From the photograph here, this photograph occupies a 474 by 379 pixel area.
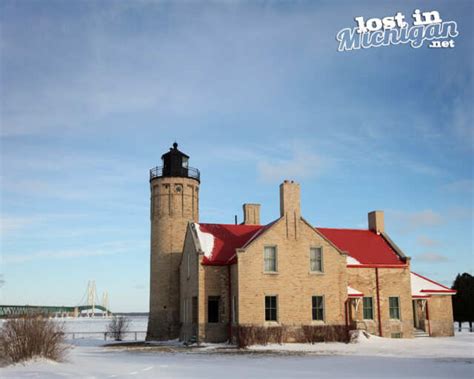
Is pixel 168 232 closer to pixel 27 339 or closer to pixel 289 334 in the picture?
pixel 289 334

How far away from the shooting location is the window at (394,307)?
3606 cm

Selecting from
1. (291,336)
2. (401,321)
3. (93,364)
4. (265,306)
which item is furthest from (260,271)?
(93,364)

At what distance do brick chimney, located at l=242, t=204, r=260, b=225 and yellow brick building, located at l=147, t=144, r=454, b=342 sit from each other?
74 millimetres

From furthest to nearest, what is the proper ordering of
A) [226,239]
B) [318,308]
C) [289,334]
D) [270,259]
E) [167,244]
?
[167,244]
[226,239]
[318,308]
[270,259]
[289,334]

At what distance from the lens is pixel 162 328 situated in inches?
1559

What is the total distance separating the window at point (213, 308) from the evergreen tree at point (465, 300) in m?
23.8

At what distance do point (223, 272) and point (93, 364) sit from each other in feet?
45.9

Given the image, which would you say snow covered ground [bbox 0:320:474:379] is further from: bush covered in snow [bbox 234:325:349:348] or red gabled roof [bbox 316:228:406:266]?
red gabled roof [bbox 316:228:406:266]

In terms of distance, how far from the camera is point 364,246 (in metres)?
38.6

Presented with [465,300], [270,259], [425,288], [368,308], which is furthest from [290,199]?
[465,300]

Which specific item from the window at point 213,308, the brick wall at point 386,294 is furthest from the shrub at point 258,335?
the brick wall at point 386,294

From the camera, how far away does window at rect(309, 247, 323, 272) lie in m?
33.7

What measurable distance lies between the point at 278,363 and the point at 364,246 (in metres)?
18.4

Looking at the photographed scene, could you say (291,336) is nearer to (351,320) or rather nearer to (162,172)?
(351,320)
